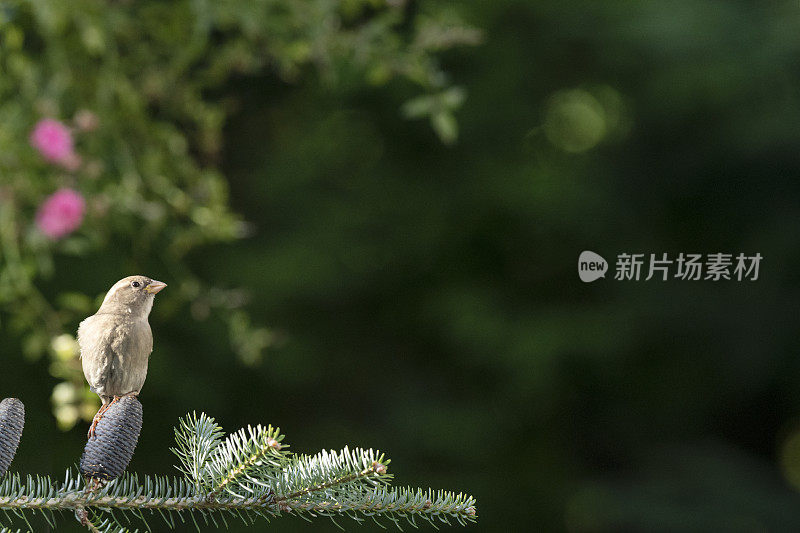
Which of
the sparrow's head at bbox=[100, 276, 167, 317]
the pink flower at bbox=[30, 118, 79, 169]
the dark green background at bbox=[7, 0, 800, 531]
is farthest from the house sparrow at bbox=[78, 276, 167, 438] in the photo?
the dark green background at bbox=[7, 0, 800, 531]

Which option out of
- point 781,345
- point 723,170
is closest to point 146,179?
point 723,170

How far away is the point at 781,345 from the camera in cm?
230

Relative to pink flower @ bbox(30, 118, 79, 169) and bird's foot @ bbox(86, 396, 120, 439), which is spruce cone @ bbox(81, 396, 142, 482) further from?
pink flower @ bbox(30, 118, 79, 169)

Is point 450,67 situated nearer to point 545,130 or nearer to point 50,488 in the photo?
point 545,130

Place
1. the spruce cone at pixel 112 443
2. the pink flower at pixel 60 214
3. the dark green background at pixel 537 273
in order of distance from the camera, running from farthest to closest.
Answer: the dark green background at pixel 537 273 → the pink flower at pixel 60 214 → the spruce cone at pixel 112 443

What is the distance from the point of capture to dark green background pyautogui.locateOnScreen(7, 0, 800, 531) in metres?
2.04

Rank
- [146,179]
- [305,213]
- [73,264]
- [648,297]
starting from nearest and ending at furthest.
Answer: [146,179]
[73,264]
[305,213]
[648,297]

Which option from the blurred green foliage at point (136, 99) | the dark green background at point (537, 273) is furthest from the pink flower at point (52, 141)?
the dark green background at point (537, 273)

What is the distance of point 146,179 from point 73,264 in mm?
550

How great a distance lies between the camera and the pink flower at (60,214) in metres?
1.06

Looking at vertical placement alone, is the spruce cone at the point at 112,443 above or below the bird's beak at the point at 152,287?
below

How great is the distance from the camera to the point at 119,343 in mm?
422

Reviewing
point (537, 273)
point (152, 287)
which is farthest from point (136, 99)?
point (537, 273)

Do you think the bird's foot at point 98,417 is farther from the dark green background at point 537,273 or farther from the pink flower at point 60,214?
the dark green background at point 537,273
